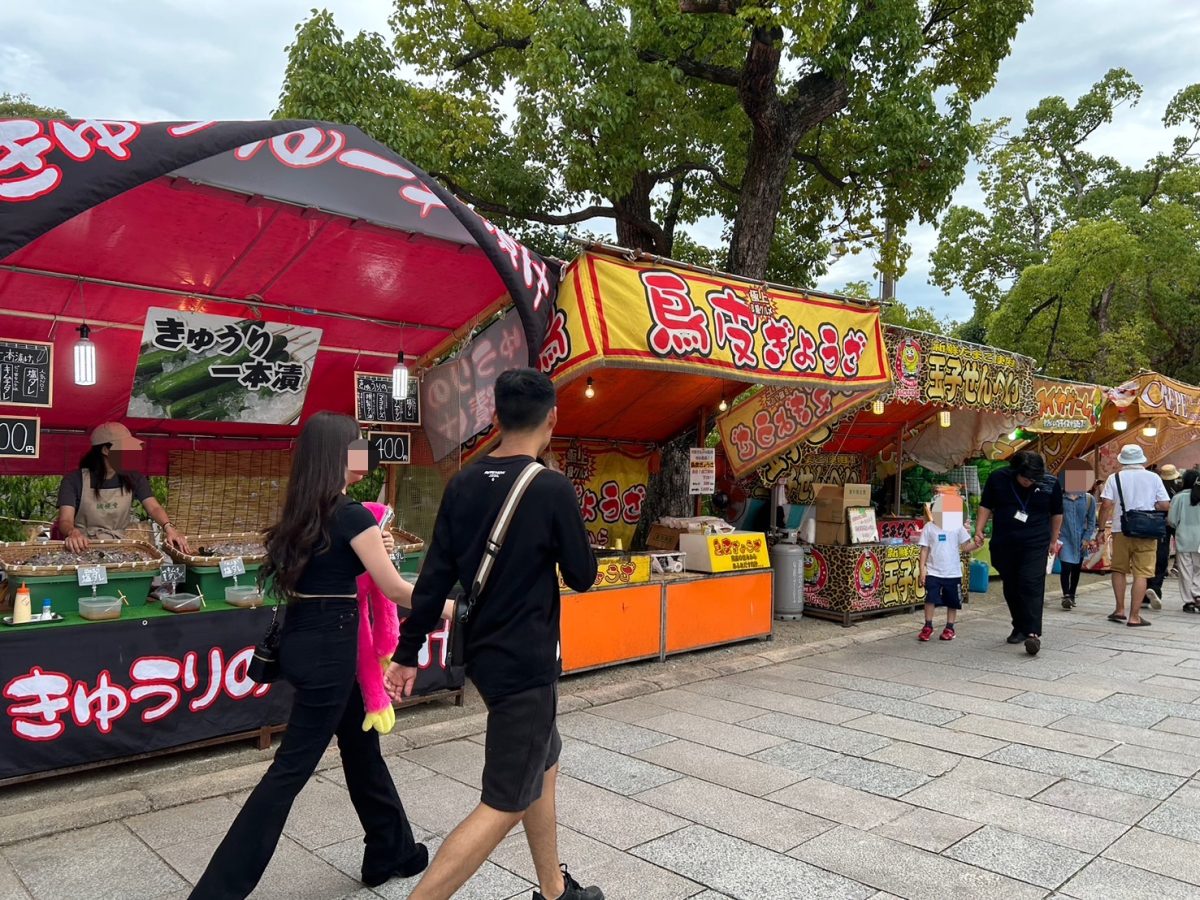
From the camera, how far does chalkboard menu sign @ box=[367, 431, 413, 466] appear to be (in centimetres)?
684

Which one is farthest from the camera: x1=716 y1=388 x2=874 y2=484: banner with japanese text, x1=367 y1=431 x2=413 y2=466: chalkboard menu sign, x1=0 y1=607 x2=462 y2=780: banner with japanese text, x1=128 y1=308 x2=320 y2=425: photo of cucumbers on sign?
x1=716 y1=388 x2=874 y2=484: banner with japanese text

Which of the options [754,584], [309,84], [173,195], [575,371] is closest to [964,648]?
[754,584]

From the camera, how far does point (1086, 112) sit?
25.5 metres

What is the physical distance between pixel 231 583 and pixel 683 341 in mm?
3639

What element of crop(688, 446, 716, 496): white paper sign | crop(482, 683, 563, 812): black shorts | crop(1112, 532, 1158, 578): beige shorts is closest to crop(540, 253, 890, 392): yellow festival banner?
crop(688, 446, 716, 496): white paper sign

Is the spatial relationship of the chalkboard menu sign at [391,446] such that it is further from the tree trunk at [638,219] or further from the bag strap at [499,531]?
the tree trunk at [638,219]

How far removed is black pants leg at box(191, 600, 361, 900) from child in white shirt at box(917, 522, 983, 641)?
22.5 feet

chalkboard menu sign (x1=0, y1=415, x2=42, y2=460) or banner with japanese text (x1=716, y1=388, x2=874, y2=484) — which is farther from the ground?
banner with japanese text (x1=716, y1=388, x2=874, y2=484)

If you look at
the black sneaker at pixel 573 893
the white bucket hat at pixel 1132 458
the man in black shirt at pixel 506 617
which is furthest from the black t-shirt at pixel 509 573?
the white bucket hat at pixel 1132 458

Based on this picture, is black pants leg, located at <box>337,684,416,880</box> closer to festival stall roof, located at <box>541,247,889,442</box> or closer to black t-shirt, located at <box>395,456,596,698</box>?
black t-shirt, located at <box>395,456,596,698</box>

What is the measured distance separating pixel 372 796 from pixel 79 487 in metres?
3.83

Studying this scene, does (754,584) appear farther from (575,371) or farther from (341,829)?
(341,829)

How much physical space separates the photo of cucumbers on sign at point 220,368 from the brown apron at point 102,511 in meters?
0.61

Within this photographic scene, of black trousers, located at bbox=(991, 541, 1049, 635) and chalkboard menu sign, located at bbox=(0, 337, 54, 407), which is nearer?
chalkboard menu sign, located at bbox=(0, 337, 54, 407)
